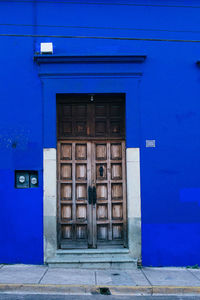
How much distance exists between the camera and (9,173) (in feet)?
23.4

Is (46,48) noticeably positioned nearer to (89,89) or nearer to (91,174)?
(89,89)

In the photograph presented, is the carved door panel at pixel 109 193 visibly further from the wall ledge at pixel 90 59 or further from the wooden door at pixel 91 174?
the wall ledge at pixel 90 59

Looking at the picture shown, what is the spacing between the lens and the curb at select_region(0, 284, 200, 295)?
5.61 metres

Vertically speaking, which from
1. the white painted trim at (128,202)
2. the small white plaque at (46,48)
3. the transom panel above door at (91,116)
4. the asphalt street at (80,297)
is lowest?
the asphalt street at (80,297)

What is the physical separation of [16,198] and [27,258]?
4.47 ft

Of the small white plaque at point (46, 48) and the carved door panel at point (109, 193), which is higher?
the small white plaque at point (46, 48)

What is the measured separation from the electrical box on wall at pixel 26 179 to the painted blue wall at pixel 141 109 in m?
0.13

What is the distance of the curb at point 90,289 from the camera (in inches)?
221

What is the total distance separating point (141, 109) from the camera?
7.29m

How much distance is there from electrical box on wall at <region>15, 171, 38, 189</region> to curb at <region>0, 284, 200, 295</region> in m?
2.24

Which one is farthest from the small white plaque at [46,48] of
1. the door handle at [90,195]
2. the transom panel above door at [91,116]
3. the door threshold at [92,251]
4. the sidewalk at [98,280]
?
the sidewalk at [98,280]

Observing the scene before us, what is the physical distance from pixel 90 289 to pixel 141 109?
4.01 metres

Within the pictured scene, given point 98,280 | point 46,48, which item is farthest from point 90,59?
point 98,280

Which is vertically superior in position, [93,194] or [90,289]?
[93,194]
